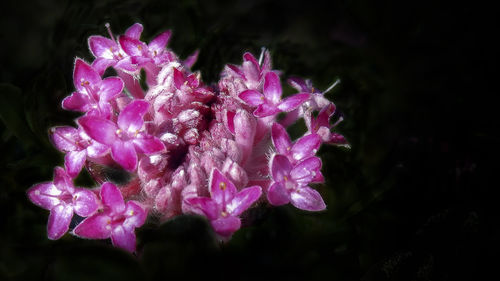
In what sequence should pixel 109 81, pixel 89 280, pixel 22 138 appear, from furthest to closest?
pixel 22 138
pixel 109 81
pixel 89 280

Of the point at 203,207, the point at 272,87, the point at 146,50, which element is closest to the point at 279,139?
the point at 272,87

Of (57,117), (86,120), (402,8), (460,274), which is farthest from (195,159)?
(402,8)

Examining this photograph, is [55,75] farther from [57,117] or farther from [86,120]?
[86,120]

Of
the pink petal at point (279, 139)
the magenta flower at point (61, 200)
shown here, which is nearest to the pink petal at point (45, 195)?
the magenta flower at point (61, 200)

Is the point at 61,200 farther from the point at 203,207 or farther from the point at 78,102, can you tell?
the point at 203,207

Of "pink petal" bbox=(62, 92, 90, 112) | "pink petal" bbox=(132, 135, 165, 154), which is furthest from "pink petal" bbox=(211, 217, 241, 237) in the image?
"pink petal" bbox=(62, 92, 90, 112)

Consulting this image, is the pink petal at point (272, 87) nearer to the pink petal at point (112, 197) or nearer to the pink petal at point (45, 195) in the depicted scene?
the pink petal at point (112, 197)
